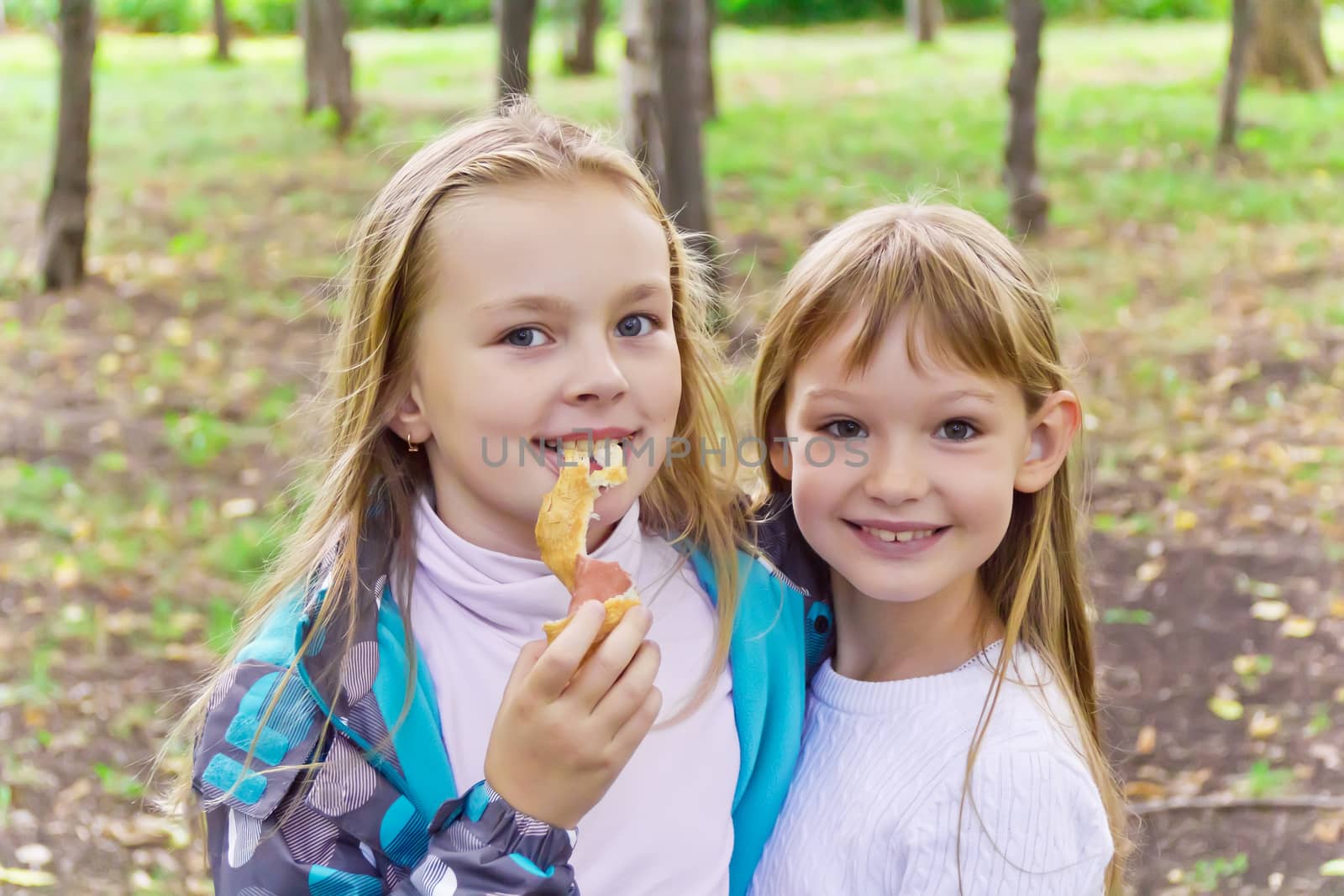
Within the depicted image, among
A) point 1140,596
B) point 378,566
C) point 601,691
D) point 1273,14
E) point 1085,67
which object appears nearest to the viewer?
point 601,691

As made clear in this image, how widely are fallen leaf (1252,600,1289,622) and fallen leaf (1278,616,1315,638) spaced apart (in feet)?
0.10

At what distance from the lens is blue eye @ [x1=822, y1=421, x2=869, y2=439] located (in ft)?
6.25

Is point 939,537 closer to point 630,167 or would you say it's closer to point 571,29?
point 630,167

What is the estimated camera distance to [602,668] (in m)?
1.50

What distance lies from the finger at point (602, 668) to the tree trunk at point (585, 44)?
16563 millimetres

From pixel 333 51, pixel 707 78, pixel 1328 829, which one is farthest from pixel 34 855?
pixel 707 78

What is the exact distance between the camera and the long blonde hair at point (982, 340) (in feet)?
6.12

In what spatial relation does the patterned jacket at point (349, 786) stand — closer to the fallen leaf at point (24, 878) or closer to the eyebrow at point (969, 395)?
the eyebrow at point (969, 395)

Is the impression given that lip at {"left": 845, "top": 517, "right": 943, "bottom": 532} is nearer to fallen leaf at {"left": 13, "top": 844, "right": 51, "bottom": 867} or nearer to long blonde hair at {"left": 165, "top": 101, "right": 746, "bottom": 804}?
long blonde hair at {"left": 165, "top": 101, "right": 746, "bottom": 804}

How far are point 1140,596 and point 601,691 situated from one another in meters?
3.86

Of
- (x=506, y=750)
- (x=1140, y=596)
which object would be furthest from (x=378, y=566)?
(x=1140, y=596)

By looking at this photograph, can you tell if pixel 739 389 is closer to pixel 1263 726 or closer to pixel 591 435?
pixel 1263 726

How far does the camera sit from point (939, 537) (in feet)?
6.18

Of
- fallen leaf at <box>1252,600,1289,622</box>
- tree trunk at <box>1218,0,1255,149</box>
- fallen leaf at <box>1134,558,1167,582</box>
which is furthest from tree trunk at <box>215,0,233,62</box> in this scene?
fallen leaf at <box>1252,600,1289,622</box>
